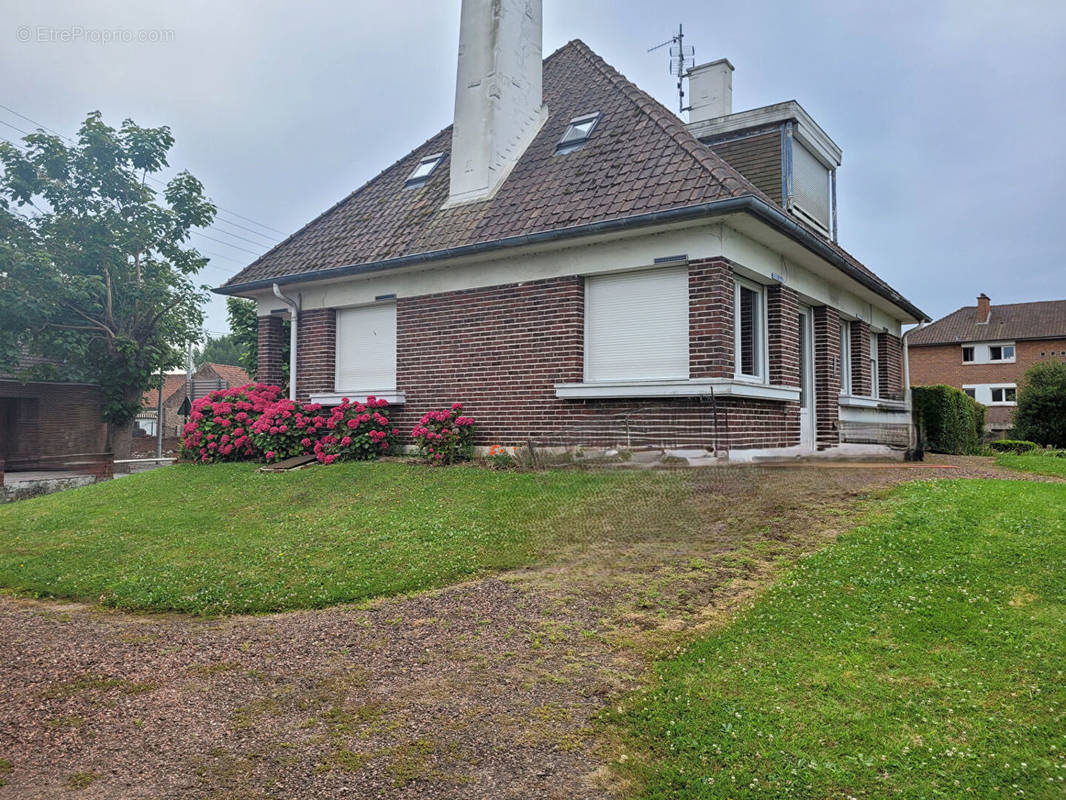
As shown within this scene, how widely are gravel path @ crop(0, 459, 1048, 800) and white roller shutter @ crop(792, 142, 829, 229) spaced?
29.7 feet

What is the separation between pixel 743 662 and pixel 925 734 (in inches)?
35.6

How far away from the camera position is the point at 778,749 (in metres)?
2.93

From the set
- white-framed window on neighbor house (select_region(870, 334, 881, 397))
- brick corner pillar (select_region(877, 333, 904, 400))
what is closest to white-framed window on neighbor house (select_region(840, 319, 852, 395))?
white-framed window on neighbor house (select_region(870, 334, 881, 397))

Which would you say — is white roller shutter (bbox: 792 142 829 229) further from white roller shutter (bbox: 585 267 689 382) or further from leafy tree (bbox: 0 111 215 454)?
leafy tree (bbox: 0 111 215 454)

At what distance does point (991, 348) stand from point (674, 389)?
4189 cm

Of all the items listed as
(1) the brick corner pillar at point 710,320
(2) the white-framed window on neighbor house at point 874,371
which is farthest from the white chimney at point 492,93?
(2) the white-framed window on neighbor house at point 874,371

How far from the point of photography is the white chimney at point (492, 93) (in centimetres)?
1223

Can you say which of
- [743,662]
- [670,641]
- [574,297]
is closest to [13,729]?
[670,641]

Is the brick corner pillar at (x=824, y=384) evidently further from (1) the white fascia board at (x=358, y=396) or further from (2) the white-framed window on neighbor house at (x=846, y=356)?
(1) the white fascia board at (x=358, y=396)

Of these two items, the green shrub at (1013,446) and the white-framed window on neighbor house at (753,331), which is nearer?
the white-framed window on neighbor house at (753,331)

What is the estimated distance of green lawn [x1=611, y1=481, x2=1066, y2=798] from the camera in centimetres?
275

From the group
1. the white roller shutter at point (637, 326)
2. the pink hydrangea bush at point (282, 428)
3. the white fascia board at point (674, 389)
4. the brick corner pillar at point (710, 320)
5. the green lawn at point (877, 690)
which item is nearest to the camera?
the green lawn at point (877, 690)

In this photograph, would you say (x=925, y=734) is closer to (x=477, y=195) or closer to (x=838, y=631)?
(x=838, y=631)

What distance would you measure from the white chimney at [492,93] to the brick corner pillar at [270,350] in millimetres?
4769
